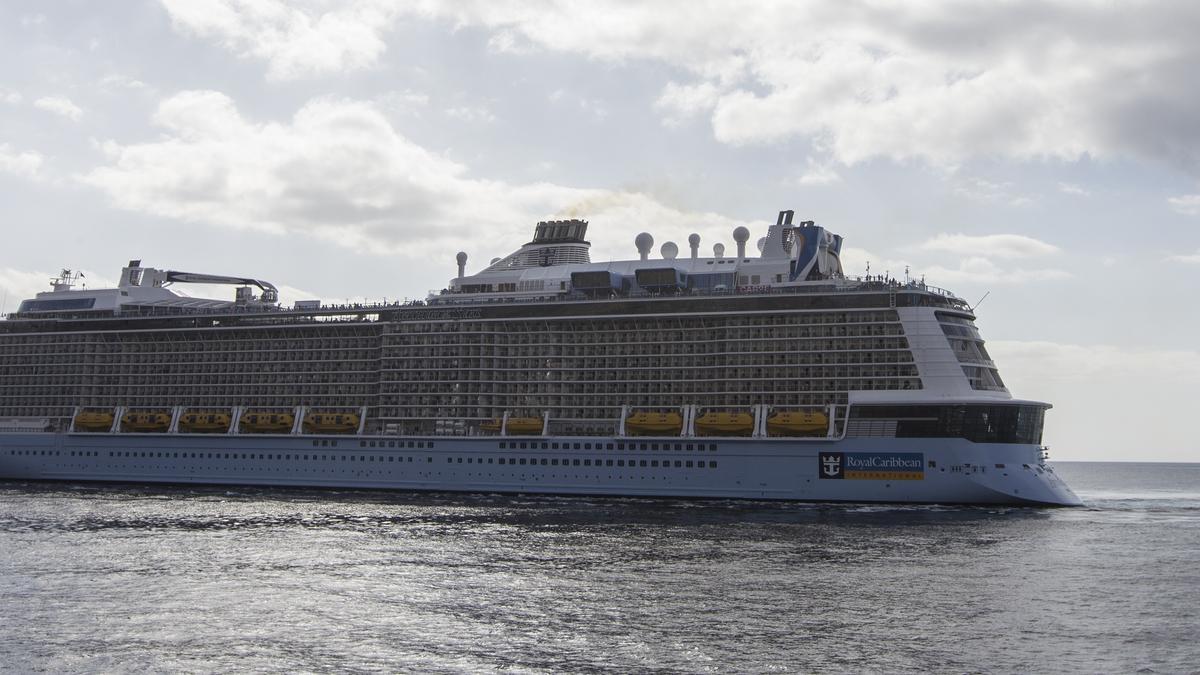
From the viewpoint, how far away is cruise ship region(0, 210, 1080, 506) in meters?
65.0

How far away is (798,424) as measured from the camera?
6581cm

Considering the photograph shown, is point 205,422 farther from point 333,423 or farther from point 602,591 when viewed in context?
point 602,591

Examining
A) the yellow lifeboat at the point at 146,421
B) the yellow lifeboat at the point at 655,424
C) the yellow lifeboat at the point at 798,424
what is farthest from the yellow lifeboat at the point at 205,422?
the yellow lifeboat at the point at 798,424

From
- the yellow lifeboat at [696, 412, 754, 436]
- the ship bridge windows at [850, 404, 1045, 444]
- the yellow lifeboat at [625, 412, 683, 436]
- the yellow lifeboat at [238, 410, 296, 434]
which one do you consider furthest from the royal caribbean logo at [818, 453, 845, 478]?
the yellow lifeboat at [238, 410, 296, 434]

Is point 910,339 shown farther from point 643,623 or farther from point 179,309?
point 179,309

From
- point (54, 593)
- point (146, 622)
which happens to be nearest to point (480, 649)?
point (146, 622)

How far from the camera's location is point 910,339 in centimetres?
6638

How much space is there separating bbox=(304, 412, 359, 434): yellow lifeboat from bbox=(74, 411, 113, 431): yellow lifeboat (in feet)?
60.5

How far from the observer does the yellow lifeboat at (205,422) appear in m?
84.3

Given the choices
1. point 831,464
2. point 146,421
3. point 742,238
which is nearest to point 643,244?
point 742,238

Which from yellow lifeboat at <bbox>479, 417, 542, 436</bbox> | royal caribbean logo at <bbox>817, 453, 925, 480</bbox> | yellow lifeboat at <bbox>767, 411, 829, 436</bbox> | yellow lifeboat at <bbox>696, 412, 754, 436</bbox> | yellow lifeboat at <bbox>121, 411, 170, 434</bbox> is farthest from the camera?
yellow lifeboat at <bbox>121, 411, 170, 434</bbox>

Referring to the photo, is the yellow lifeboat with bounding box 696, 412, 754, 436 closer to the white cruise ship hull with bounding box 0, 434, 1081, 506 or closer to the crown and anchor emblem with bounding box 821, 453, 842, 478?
the white cruise ship hull with bounding box 0, 434, 1081, 506

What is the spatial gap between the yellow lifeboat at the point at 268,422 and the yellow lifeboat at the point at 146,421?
7.29 m

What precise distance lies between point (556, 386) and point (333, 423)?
16577mm
